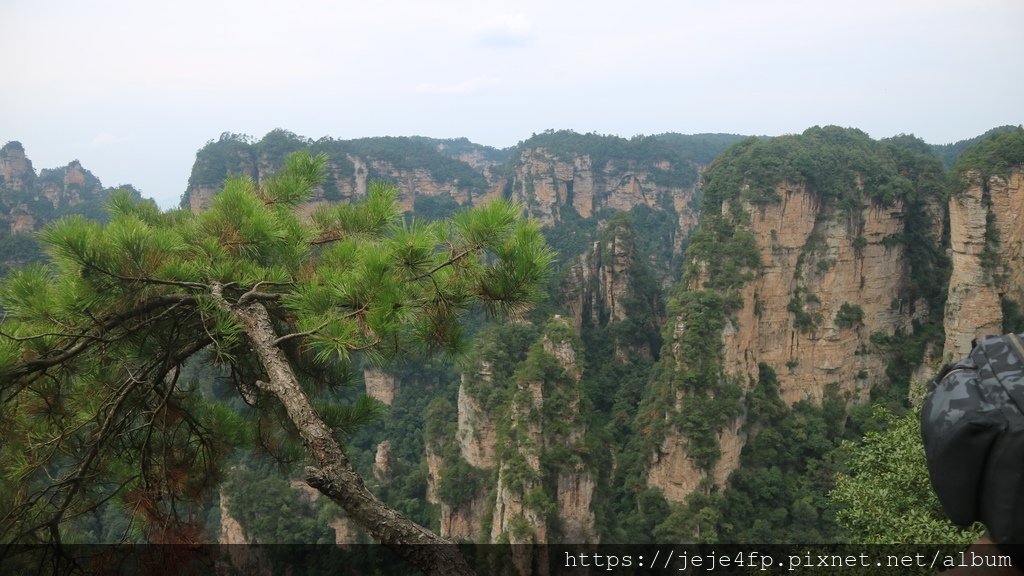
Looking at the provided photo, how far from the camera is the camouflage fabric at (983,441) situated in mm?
Result: 817

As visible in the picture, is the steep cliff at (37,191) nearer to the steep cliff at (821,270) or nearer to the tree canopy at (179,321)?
the steep cliff at (821,270)

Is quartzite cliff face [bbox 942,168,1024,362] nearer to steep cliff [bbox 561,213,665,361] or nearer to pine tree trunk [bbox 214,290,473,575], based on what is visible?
steep cliff [bbox 561,213,665,361]

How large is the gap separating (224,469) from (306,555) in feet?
48.1

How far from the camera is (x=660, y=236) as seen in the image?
43.7 meters

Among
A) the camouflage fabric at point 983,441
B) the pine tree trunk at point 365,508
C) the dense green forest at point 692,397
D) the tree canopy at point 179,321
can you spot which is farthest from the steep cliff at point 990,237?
the pine tree trunk at point 365,508

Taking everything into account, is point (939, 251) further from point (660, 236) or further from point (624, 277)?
point (660, 236)

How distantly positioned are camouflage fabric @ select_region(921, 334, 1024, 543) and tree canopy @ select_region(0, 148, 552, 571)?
5.07 feet

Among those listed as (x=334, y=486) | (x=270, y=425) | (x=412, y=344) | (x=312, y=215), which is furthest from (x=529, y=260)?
(x=270, y=425)

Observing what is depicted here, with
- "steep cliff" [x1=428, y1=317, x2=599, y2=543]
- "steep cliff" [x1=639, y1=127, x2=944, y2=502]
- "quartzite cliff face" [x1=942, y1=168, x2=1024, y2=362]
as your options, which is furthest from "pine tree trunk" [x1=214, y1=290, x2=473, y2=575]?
"quartzite cliff face" [x1=942, y1=168, x2=1024, y2=362]

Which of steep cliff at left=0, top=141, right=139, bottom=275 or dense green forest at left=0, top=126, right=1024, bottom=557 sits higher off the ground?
steep cliff at left=0, top=141, right=139, bottom=275

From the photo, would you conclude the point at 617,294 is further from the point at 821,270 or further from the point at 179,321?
the point at 179,321

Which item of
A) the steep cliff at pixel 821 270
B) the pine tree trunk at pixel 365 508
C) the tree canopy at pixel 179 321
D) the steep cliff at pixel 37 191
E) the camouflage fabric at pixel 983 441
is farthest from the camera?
the steep cliff at pixel 37 191

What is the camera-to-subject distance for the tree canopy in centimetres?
207

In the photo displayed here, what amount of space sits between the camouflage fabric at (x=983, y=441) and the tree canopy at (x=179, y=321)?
1544 millimetres
